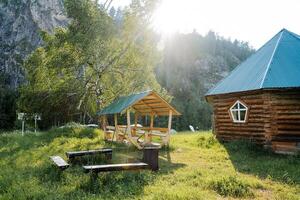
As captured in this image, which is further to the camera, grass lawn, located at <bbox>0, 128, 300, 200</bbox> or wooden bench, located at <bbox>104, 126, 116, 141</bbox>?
wooden bench, located at <bbox>104, 126, 116, 141</bbox>

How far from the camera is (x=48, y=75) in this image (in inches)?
1129

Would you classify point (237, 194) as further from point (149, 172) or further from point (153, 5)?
point (153, 5)

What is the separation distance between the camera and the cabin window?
17.0 metres

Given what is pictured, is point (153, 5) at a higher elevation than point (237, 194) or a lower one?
higher

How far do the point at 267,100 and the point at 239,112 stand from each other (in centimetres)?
213

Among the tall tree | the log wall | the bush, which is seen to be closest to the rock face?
the tall tree

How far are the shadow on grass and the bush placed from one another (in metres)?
1.67

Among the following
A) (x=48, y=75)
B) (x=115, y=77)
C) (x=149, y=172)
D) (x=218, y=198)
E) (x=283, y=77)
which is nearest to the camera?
(x=218, y=198)

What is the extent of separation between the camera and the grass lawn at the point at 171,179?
7715mm

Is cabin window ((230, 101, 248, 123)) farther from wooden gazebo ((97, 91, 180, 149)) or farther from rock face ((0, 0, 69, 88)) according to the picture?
rock face ((0, 0, 69, 88))

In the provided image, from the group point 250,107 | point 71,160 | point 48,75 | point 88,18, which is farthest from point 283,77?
point 48,75

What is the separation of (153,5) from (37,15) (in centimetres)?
7314

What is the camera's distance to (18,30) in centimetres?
9075

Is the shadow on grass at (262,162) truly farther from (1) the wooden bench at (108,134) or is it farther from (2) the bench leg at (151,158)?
(1) the wooden bench at (108,134)
